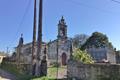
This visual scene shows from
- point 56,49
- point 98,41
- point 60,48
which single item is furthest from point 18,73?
point 98,41

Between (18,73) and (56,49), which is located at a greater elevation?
(56,49)

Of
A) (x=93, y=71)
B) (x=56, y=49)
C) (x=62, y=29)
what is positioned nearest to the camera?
(x=93, y=71)

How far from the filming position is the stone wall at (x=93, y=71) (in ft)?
42.4

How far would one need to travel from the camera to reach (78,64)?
57.5 ft

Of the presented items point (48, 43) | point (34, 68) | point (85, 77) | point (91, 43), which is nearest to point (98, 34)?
point (91, 43)

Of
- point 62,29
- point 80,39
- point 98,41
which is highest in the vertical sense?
point 80,39

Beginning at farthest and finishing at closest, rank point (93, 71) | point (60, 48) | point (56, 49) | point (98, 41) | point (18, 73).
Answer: point (98, 41) < point (60, 48) < point (56, 49) < point (18, 73) < point (93, 71)

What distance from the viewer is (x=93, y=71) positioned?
14820 mm

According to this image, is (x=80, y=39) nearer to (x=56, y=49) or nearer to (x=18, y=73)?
(x=56, y=49)

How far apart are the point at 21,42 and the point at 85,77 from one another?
31.0 meters

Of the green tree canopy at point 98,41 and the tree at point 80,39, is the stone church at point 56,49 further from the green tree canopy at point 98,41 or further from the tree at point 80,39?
the tree at point 80,39

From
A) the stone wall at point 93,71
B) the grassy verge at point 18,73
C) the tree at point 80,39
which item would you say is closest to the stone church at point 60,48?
the grassy verge at point 18,73

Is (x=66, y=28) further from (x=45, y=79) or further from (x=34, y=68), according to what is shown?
(x=45, y=79)

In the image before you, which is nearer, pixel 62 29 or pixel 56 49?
pixel 62 29
